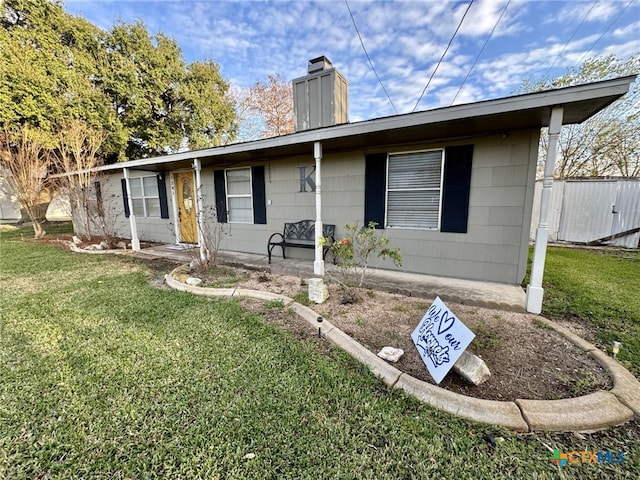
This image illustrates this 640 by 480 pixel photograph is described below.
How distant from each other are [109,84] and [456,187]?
42.1ft

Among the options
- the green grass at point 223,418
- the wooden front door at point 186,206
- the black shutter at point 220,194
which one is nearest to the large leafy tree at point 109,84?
the wooden front door at point 186,206

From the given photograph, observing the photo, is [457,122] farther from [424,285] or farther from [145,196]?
[145,196]

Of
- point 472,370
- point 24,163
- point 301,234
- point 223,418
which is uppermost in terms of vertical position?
point 24,163

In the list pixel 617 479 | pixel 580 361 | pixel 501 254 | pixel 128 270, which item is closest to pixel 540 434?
pixel 617 479

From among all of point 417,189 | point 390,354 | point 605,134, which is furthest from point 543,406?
point 605,134

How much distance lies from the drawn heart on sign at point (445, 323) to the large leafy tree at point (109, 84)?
1257 centimetres

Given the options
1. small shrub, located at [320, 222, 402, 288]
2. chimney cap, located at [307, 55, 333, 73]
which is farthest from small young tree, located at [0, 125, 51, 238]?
small shrub, located at [320, 222, 402, 288]

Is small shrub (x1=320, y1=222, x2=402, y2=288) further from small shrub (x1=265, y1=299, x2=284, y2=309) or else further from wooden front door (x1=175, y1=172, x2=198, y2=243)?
wooden front door (x1=175, y1=172, x2=198, y2=243)

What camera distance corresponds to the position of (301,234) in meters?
5.41

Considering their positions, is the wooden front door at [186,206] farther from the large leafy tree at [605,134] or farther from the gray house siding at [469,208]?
the large leafy tree at [605,134]

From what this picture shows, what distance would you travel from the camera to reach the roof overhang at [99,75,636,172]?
8.52 ft

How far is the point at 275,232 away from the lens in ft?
19.0

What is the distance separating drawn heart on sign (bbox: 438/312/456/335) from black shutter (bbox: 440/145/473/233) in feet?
7.90

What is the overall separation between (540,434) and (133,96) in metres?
14.4
